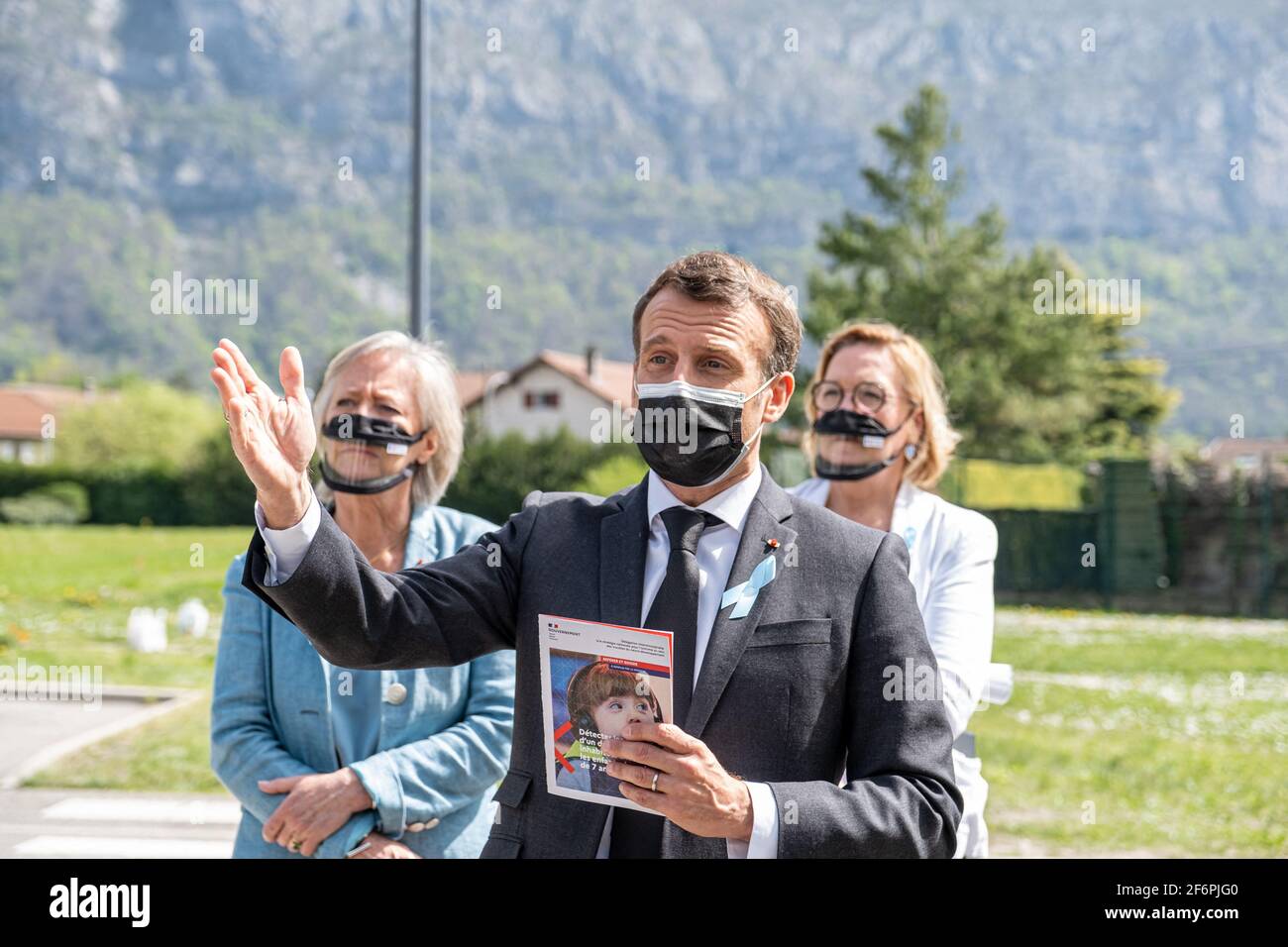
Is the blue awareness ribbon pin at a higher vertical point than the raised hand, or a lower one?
lower

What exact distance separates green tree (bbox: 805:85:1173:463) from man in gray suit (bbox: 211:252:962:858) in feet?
139

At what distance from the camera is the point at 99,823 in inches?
336

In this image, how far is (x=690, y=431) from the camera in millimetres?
2590

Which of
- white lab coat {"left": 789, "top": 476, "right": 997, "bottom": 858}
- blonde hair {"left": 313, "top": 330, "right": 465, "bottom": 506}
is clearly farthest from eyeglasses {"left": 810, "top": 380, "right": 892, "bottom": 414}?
blonde hair {"left": 313, "top": 330, "right": 465, "bottom": 506}

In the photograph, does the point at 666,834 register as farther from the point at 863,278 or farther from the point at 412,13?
the point at 863,278

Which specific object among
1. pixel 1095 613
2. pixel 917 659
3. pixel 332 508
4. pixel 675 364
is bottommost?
pixel 1095 613

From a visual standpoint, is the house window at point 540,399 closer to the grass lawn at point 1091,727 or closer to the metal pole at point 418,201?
the grass lawn at point 1091,727

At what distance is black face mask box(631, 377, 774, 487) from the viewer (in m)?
2.59

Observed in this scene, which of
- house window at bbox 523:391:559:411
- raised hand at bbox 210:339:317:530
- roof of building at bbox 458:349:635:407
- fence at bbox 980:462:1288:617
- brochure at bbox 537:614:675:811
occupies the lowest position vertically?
fence at bbox 980:462:1288:617

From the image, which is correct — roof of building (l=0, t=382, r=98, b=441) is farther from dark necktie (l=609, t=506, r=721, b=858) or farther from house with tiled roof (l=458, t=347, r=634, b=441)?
dark necktie (l=609, t=506, r=721, b=858)

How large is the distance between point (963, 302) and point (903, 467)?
1801 inches

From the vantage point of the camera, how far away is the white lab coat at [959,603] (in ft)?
12.1

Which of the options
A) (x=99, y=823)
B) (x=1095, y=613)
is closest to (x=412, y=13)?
(x=99, y=823)
